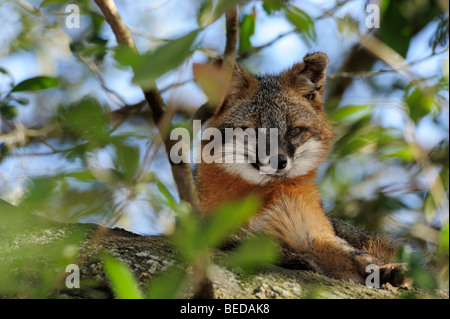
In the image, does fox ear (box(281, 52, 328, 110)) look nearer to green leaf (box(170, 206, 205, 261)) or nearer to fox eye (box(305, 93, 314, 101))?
fox eye (box(305, 93, 314, 101))

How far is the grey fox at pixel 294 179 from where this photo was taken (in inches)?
152

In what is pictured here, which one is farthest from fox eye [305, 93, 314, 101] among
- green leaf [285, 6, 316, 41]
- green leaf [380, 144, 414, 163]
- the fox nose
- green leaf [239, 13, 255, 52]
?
green leaf [285, 6, 316, 41]

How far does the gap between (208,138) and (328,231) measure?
150 cm

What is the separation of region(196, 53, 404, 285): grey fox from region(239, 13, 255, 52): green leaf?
403 millimetres

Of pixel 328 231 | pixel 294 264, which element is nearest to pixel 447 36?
pixel 328 231

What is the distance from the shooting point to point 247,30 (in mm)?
5449

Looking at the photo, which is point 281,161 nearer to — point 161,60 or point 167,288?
point 167,288

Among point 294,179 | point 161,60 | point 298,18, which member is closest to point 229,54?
point 161,60

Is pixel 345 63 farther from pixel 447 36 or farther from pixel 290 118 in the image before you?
pixel 290 118

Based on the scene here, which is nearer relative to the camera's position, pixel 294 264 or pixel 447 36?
pixel 294 264

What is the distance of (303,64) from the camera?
5.35 metres

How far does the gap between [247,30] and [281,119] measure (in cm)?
118

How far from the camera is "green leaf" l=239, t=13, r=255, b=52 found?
17.9 feet
